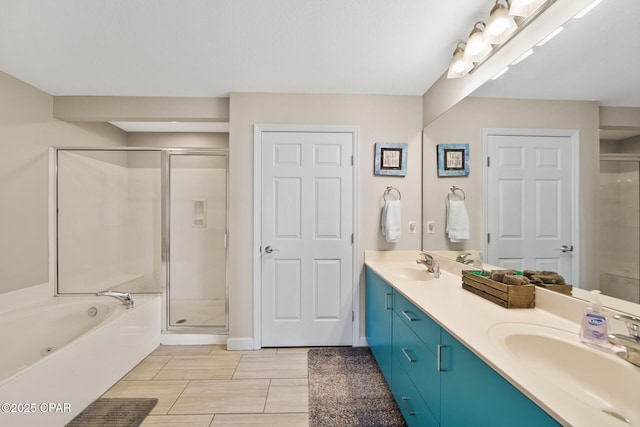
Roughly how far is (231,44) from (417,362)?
2200 mm

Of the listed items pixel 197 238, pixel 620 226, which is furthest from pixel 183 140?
pixel 620 226

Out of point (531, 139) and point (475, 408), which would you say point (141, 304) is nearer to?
point (475, 408)

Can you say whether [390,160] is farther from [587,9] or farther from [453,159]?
[587,9]

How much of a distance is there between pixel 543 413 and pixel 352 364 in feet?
5.65

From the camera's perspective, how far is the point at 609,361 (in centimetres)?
80

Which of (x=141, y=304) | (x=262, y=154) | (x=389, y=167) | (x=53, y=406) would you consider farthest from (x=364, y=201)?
(x=53, y=406)

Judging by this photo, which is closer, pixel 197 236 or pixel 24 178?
pixel 24 178

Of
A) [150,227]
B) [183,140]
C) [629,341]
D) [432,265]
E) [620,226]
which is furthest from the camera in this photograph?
[183,140]

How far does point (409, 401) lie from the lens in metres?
1.38

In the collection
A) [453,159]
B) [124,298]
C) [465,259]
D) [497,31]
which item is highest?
[497,31]

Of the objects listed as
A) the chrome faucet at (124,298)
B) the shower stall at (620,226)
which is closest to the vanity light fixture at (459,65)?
the shower stall at (620,226)

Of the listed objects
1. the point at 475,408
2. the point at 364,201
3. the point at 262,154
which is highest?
the point at 262,154

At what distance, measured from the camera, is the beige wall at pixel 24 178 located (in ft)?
6.86

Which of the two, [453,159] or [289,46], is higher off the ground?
[289,46]
